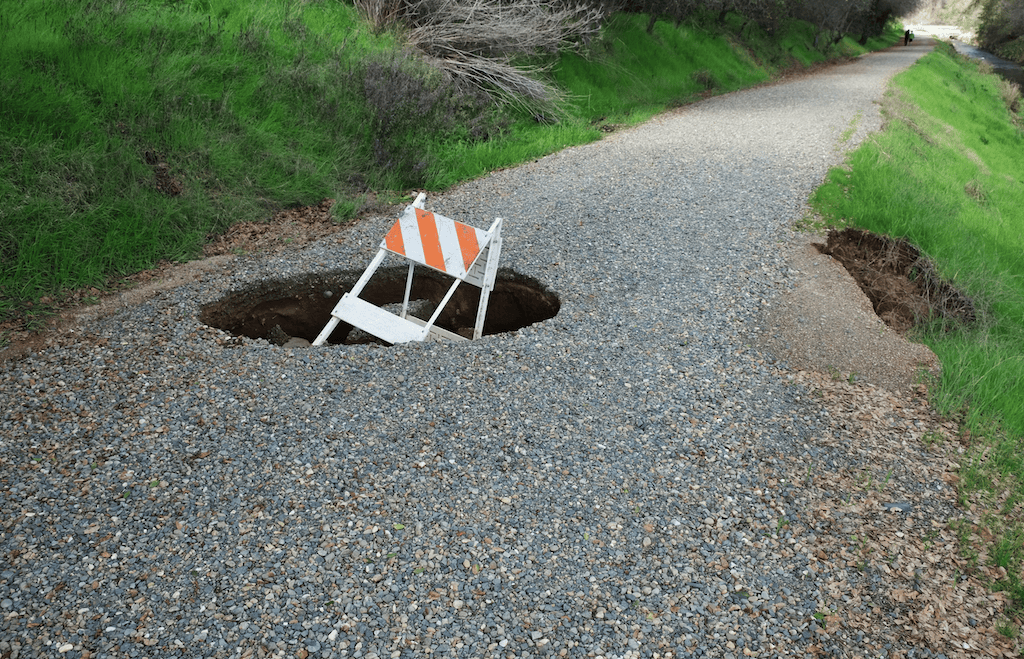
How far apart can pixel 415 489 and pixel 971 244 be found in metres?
8.60

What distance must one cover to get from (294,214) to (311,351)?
10.9 ft

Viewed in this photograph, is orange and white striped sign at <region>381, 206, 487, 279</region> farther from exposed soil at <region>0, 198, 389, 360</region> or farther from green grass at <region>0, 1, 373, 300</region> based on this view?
green grass at <region>0, 1, 373, 300</region>

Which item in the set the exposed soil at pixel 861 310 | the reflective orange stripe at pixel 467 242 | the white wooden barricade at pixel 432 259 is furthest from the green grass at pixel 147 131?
the exposed soil at pixel 861 310

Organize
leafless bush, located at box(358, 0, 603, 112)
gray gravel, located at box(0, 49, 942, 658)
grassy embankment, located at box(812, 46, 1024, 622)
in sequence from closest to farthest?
gray gravel, located at box(0, 49, 942, 658) < grassy embankment, located at box(812, 46, 1024, 622) < leafless bush, located at box(358, 0, 603, 112)

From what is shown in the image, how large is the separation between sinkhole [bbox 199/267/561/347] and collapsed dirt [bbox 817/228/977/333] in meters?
3.69

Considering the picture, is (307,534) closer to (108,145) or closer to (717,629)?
(717,629)

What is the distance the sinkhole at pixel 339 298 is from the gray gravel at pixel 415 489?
200mm

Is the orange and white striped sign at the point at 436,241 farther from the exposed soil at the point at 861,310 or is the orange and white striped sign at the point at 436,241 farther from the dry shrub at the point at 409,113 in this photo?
the dry shrub at the point at 409,113

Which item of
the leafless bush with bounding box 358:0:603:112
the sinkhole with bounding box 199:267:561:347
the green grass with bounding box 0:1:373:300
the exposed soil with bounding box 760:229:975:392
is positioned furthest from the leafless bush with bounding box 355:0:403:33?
the exposed soil with bounding box 760:229:975:392

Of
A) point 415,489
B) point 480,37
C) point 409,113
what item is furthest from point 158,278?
point 480,37

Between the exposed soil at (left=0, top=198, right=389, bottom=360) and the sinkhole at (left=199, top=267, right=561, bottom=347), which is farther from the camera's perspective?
the sinkhole at (left=199, top=267, right=561, bottom=347)

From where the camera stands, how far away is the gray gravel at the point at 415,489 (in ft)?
10.5

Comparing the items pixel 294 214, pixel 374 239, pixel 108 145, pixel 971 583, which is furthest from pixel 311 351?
pixel 971 583

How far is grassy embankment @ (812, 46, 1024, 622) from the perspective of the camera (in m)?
4.53
